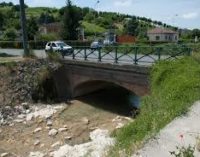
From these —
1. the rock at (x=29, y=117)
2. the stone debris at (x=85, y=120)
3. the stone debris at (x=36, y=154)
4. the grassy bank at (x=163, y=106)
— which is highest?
the grassy bank at (x=163, y=106)

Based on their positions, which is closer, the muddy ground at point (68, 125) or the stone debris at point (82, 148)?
the stone debris at point (82, 148)

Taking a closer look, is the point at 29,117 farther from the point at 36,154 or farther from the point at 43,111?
the point at 36,154

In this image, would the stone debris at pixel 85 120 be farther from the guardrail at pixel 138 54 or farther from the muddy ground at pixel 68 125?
the guardrail at pixel 138 54

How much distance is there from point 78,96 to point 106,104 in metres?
2.54

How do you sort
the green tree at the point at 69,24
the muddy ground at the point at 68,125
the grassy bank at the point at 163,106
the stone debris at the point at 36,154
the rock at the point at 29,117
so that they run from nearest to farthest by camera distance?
the grassy bank at the point at 163,106 < the stone debris at the point at 36,154 < the muddy ground at the point at 68,125 < the rock at the point at 29,117 < the green tree at the point at 69,24

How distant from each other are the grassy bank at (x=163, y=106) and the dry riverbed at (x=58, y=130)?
145 inches

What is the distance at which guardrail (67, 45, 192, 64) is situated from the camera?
17047mm

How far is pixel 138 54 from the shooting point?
20328mm

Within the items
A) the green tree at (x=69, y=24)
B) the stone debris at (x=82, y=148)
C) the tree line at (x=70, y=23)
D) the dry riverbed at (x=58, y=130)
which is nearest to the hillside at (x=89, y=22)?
the tree line at (x=70, y=23)

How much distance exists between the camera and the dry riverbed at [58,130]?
50.5ft

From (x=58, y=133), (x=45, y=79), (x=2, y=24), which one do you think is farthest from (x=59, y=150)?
(x=2, y=24)

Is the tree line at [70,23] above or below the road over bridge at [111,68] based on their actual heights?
above

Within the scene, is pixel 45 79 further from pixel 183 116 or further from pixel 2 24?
pixel 2 24

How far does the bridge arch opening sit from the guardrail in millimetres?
2038
